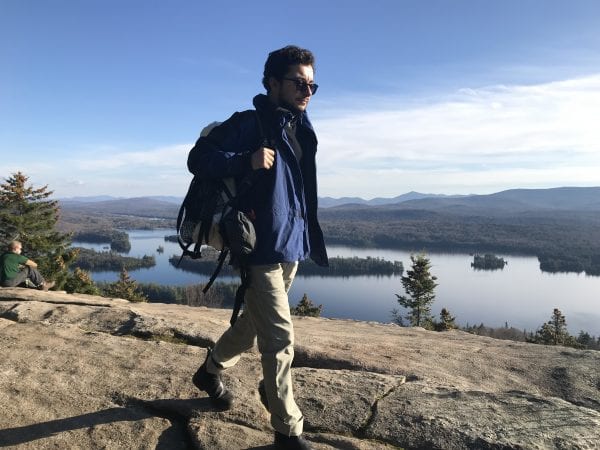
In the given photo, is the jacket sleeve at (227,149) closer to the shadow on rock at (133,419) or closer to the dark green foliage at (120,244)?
the shadow on rock at (133,419)

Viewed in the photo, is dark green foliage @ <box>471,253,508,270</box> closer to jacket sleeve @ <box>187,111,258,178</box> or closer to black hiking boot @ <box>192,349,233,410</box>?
black hiking boot @ <box>192,349,233,410</box>

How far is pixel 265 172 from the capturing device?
243cm

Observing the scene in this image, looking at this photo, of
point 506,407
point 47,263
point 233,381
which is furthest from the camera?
point 47,263

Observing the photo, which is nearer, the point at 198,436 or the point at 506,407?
the point at 198,436

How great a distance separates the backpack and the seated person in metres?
6.72


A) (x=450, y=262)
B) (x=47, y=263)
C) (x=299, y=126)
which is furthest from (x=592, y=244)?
(x=299, y=126)

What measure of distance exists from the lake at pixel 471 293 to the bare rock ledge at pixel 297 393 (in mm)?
51163

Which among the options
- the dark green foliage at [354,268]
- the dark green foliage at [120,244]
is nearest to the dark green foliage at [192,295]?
the dark green foliage at [354,268]

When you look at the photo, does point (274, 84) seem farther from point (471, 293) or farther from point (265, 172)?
point (471, 293)

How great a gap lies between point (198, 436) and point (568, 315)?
7270 centimetres

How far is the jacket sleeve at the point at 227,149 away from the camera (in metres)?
2.34

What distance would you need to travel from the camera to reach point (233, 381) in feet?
11.1

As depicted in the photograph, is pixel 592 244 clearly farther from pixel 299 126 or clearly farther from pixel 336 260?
pixel 299 126

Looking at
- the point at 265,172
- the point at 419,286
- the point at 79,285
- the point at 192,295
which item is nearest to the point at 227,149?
the point at 265,172
